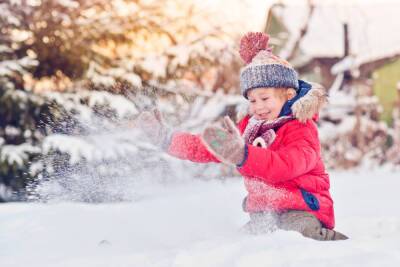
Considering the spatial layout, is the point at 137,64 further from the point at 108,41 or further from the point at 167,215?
the point at 167,215

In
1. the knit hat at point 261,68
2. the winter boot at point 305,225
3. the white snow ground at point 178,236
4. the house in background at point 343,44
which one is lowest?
the white snow ground at point 178,236

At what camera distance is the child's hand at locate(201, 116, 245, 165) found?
2.13 m

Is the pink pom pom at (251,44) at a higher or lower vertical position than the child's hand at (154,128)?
higher

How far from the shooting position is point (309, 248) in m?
1.95

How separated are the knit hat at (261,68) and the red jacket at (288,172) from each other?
0.71ft

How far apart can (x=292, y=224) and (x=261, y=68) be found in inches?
28.3

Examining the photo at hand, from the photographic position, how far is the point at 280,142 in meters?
2.56

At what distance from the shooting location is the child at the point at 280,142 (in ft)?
8.32

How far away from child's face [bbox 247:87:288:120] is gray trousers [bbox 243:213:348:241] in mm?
452

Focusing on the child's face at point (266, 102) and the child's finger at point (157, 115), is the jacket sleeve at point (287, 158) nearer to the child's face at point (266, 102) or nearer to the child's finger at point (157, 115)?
the child's face at point (266, 102)

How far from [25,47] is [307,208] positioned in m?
5.61

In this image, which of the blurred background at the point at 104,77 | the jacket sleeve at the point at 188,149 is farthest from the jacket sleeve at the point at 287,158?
the blurred background at the point at 104,77

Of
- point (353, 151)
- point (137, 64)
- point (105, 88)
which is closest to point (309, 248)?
point (105, 88)

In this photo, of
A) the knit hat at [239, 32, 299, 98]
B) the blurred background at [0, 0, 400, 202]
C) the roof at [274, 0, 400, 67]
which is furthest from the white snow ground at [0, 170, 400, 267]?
the roof at [274, 0, 400, 67]
